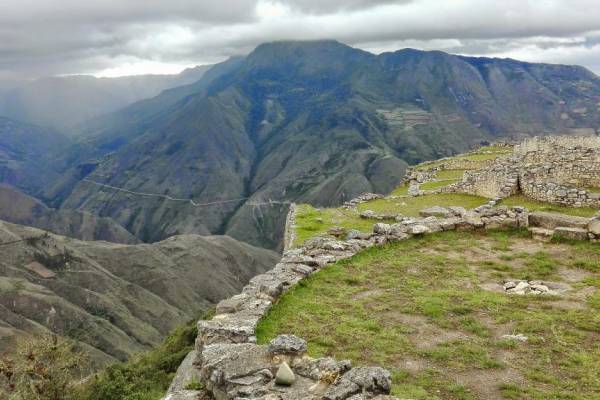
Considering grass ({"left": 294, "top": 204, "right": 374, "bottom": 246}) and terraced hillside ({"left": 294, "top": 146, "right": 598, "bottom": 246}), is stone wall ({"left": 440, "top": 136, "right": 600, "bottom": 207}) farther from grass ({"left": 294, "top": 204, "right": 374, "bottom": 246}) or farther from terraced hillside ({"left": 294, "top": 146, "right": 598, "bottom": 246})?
grass ({"left": 294, "top": 204, "right": 374, "bottom": 246})

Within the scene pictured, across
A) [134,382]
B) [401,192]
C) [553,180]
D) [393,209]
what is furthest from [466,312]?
[134,382]

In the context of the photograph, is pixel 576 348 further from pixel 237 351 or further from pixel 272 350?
pixel 237 351

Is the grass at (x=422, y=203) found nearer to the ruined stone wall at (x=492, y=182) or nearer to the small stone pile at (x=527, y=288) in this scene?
the ruined stone wall at (x=492, y=182)

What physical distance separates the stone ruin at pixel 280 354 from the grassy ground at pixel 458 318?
26.9 inches

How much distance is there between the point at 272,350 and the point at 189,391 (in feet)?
7.63

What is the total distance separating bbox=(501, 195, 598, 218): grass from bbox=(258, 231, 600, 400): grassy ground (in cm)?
763

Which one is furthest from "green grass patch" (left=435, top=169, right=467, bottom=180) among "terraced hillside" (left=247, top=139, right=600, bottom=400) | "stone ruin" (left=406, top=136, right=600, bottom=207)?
"terraced hillside" (left=247, top=139, right=600, bottom=400)

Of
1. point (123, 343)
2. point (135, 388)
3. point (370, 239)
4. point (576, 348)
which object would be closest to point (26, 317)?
point (123, 343)

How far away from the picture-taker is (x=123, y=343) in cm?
15400

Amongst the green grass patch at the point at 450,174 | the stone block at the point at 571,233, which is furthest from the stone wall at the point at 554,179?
the green grass patch at the point at 450,174

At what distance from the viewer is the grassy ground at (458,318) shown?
12.2 meters

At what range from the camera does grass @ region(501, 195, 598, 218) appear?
2900 centimetres

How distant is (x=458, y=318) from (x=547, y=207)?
1861 cm

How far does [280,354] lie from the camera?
1227 cm
